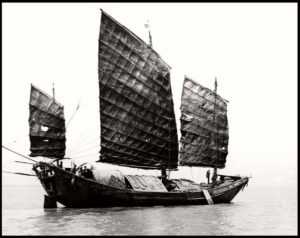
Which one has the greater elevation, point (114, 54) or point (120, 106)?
point (114, 54)

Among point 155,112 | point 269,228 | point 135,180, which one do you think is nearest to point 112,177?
point 135,180

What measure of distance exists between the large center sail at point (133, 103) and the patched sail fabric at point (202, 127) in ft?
7.38

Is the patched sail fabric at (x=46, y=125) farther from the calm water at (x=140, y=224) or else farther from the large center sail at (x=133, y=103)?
the calm water at (x=140, y=224)

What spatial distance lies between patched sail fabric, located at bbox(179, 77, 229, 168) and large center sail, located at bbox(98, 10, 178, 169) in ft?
7.38

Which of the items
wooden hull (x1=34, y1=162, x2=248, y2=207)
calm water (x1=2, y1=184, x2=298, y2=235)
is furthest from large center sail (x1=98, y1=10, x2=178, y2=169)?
calm water (x1=2, y1=184, x2=298, y2=235)

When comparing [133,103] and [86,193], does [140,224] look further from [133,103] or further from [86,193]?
[133,103]

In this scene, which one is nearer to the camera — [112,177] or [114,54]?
[112,177]

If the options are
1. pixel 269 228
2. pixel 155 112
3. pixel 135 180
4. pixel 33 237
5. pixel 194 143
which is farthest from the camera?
pixel 194 143

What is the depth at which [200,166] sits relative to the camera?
1270 inches

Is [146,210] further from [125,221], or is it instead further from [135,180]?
[125,221]

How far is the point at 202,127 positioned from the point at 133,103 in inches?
233

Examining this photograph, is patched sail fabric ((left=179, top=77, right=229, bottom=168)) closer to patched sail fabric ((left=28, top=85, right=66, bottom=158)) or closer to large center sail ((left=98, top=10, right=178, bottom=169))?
large center sail ((left=98, top=10, right=178, bottom=169))

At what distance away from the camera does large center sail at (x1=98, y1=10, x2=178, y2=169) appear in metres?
27.9

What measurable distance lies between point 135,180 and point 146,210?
8.77 ft
